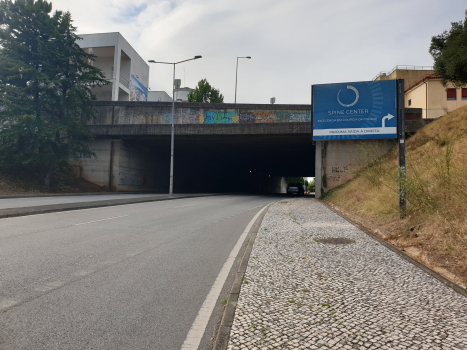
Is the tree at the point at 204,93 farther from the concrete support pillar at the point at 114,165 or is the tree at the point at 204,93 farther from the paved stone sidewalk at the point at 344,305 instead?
the paved stone sidewalk at the point at 344,305

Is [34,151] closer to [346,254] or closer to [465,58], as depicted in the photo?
[346,254]

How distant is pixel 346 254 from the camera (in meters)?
6.80

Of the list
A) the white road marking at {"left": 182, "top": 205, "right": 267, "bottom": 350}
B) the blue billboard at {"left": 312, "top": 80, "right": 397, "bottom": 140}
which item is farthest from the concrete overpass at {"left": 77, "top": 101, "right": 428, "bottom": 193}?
the white road marking at {"left": 182, "top": 205, "right": 267, "bottom": 350}

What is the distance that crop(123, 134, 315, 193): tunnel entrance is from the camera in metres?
33.2

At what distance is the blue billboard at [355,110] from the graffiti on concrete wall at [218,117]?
593 centimetres

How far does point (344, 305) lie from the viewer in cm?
401

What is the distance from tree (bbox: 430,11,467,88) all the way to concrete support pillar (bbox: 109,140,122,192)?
27.2 meters

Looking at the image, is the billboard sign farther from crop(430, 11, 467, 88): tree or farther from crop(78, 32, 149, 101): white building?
crop(430, 11, 467, 88): tree

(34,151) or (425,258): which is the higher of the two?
(34,151)

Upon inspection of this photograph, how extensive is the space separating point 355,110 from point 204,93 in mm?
42971

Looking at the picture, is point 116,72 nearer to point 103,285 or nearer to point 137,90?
point 137,90

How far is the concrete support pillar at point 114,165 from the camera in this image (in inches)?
1289

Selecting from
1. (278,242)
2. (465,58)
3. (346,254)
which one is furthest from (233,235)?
(465,58)

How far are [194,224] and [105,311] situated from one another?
302 inches
